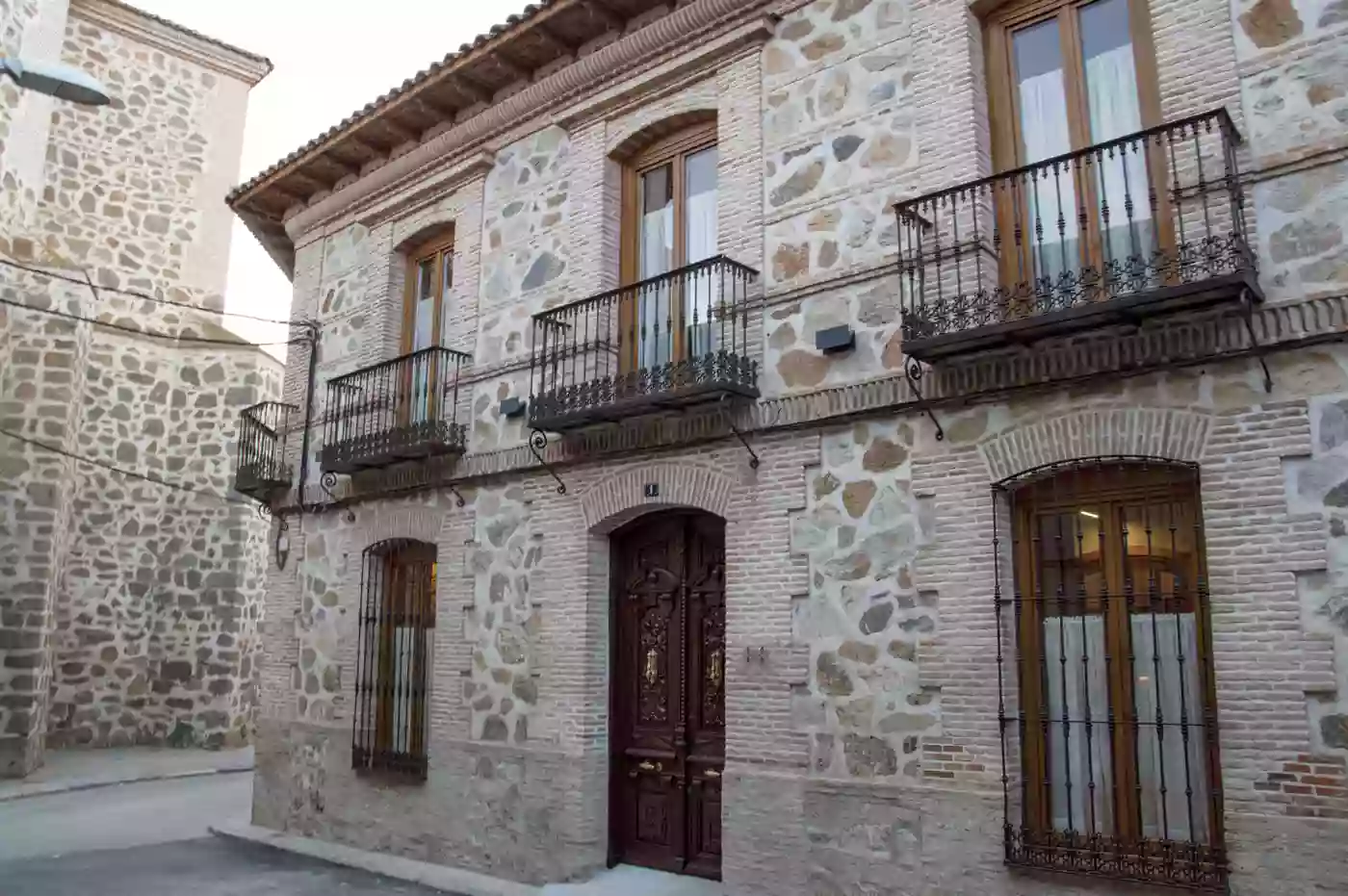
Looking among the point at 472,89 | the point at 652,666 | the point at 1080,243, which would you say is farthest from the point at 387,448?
the point at 1080,243

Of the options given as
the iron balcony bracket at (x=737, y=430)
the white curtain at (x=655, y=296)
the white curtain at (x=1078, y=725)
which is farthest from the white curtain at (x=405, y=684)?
the white curtain at (x=1078, y=725)

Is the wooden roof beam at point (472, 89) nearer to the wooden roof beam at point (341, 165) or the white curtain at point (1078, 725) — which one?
the wooden roof beam at point (341, 165)

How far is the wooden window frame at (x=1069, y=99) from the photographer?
626 centimetres

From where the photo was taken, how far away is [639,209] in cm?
917

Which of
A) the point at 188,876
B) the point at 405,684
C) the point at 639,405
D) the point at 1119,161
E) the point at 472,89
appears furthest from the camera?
the point at 472,89

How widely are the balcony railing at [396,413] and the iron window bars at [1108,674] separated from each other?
5301 millimetres

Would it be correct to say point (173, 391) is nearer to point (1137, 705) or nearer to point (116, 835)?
point (116, 835)

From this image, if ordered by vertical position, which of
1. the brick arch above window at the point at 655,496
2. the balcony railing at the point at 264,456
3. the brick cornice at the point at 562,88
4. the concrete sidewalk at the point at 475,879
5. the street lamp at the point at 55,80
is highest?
the brick cornice at the point at 562,88

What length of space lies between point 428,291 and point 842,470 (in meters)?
5.76

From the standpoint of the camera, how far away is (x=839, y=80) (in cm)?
761

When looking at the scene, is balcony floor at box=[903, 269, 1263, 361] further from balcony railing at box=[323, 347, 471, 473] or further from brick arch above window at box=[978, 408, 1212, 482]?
balcony railing at box=[323, 347, 471, 473]

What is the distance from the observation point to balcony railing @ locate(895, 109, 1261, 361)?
18.4 ft

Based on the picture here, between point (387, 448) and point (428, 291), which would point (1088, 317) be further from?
point (428, 291)

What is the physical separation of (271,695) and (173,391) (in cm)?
777
